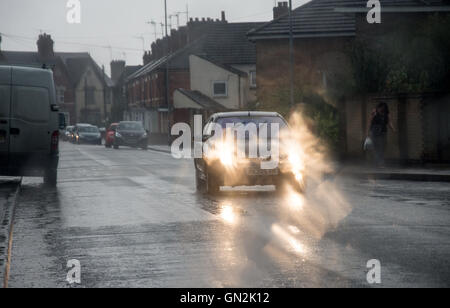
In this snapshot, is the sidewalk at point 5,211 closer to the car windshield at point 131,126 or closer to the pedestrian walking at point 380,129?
the pedestrian walking at point 380,129

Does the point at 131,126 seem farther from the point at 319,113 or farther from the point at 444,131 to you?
the point at 444,131

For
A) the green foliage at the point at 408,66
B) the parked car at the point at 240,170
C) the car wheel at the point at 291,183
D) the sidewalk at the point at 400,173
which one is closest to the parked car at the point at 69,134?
the green foliage at the point at 408,66

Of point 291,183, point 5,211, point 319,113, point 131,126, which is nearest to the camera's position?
point 5,211

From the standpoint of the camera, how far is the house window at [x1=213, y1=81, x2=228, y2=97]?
69906 millimetres

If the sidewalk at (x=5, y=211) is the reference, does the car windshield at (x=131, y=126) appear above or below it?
above

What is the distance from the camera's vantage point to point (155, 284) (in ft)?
25.5

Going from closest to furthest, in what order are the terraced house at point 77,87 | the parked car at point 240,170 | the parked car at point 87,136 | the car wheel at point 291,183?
the parked car at point 240,170
the car wheel at point 291,183
the parked car at point 87,136
the terraced house at point 77,87

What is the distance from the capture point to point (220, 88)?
7031 cm

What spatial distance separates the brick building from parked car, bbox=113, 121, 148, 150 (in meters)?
8.19

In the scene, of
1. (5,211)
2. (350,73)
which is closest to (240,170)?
(5,211)

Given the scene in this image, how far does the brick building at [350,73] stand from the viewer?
964 inches

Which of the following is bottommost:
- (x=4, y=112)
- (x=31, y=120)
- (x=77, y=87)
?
(x=31, y=120)

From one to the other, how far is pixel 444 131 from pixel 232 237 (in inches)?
574

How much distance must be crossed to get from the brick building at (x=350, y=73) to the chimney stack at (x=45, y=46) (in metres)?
77.4
